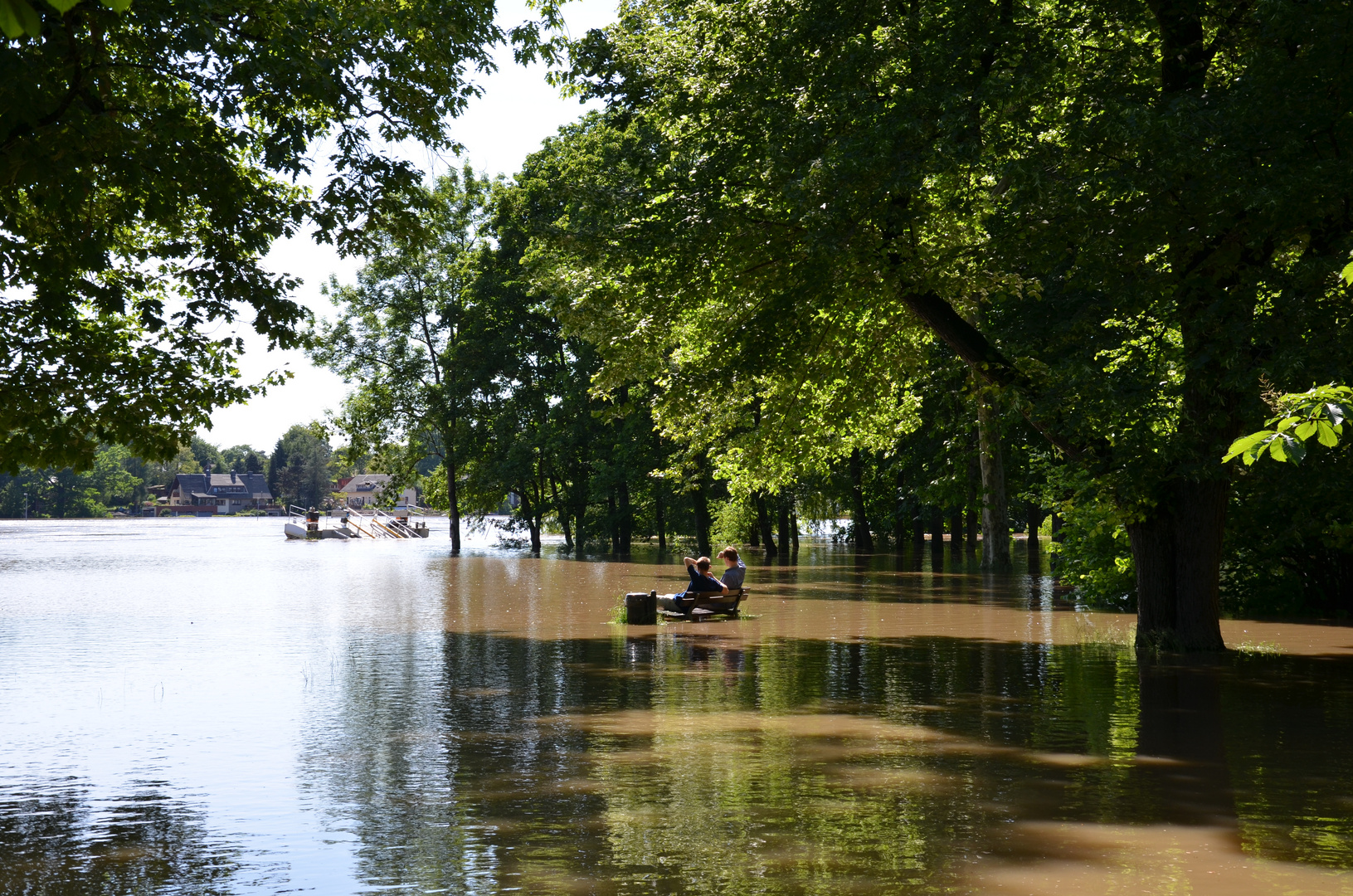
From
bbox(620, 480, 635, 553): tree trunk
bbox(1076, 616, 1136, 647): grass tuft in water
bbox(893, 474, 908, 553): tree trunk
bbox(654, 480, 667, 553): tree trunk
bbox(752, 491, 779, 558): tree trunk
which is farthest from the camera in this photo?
bbox(654, 480, 667, 553): tree trunk

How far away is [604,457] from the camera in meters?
50.6

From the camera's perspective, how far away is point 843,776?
833cm

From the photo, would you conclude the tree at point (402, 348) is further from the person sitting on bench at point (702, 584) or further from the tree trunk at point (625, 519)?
the person sitting on bench at point (702, 584)

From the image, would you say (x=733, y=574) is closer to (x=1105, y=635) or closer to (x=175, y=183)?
(x=1105, y=635)

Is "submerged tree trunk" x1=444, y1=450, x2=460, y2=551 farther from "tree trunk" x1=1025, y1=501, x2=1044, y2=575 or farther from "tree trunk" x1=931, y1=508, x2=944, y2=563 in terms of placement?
"tree trunk" x1=1025, y1=501, x2=1044, y2=575

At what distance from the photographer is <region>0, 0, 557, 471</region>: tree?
32.4 ft

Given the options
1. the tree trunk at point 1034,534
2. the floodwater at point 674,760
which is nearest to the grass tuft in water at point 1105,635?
the floodwater at point 674,760

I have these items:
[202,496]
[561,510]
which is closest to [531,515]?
[561,510]

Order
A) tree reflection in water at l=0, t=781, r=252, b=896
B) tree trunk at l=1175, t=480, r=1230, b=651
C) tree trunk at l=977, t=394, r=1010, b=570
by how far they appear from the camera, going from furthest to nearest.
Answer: tree trunk at l=977, t=394, r=1010, b=570 → tree trunk at l=1175, t=480, r=1230, b=651 → tree reflection in water at l=0, t=781, r=252, b=896

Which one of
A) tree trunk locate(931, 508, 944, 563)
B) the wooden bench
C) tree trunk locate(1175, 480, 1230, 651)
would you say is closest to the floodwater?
the wooden bench

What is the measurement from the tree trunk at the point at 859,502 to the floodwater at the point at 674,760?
28.7 metres

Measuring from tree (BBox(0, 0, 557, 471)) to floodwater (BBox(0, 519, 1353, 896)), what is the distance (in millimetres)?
3326

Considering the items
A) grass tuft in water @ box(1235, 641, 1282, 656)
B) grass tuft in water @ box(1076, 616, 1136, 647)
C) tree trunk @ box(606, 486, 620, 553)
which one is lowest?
grass tuft in water @ box(1076, 616, 1136, 647)

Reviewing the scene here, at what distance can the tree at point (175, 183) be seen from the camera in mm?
9867
